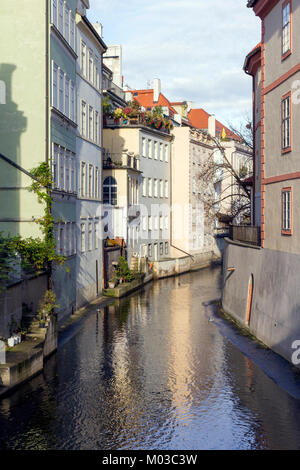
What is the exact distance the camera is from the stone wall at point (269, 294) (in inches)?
906

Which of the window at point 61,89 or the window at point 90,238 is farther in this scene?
the window at point 90,238

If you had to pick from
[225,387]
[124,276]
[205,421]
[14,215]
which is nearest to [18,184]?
[14,215]

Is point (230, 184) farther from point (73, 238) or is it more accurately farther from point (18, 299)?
point (18, 299)

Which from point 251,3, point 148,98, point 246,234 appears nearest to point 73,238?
point 246,234

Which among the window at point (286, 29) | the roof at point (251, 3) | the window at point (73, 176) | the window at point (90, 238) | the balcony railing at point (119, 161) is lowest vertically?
the window at point (90, 238)

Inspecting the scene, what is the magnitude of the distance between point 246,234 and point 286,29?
36.4 feet

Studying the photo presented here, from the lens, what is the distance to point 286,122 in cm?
2488

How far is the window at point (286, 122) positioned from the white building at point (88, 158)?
14.0 m

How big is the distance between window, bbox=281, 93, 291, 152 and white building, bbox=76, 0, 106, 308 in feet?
46.1

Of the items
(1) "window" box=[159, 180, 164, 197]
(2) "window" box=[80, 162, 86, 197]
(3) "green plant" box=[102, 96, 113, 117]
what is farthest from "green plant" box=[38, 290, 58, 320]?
(1) "window" box=[159, 180, 164, 197]

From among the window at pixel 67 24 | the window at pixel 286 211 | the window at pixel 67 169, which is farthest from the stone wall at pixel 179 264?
the window at pixel 286 211

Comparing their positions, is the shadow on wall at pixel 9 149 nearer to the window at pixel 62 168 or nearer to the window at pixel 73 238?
the window at pixel 62 168

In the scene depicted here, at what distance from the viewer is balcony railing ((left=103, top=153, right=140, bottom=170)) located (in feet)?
169

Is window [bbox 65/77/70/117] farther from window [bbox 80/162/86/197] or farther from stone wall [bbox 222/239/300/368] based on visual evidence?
stone wall [bbox 222/239/300/368]
